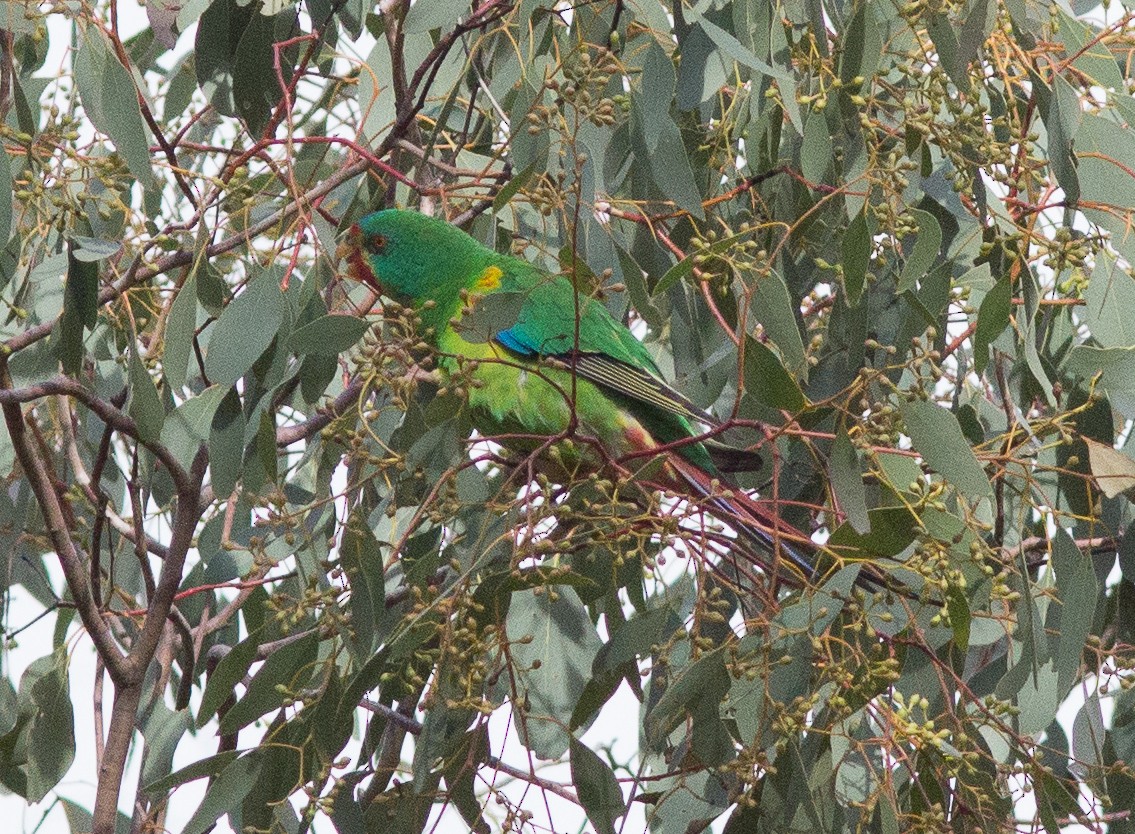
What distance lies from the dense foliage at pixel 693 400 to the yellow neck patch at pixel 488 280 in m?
0.47

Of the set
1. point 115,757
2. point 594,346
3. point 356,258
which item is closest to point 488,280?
point 356,258

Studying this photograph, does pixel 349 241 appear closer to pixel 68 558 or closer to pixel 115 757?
pixel 68 558

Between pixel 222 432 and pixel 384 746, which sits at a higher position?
pixel 222 432

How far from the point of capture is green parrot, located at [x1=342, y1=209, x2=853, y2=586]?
2.60 meters

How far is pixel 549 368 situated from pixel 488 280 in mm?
428

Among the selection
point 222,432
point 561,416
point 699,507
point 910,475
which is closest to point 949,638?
point 910,475

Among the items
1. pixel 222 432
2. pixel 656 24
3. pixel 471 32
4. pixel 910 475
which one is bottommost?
pixel 910 475

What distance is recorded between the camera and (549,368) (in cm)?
296

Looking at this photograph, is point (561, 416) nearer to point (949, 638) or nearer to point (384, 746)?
point (384, 746)

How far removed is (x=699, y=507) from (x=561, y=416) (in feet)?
2.92

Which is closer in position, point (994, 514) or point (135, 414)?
point (135, 414)

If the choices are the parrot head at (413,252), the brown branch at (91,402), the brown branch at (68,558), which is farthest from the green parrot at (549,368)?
the brown branch at (68,558)

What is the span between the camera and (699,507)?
6.98 ft

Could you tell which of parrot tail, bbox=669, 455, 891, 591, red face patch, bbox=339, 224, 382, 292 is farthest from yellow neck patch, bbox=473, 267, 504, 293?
parrot tail, bbox=669, 455, 891, 591
